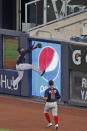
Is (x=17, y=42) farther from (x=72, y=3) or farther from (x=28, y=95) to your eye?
(x=72, y=3)

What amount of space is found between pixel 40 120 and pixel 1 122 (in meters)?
1.22

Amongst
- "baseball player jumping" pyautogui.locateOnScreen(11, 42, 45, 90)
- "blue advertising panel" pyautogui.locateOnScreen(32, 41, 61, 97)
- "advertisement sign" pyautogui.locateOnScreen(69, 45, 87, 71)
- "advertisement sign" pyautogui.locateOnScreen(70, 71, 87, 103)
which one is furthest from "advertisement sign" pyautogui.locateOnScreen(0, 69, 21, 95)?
"advertisement sign" pyautogui.locateOnScreen(69, 45, 87, 71)

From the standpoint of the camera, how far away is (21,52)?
1884 centimetres

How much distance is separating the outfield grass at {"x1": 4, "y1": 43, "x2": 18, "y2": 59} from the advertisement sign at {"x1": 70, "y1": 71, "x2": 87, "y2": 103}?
3153 millimetres

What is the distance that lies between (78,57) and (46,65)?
64.5 inches

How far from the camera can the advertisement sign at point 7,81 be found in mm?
19469

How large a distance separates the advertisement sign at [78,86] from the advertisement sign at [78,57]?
0.22m

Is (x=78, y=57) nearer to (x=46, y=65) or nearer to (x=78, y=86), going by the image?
(x=78, y=86)

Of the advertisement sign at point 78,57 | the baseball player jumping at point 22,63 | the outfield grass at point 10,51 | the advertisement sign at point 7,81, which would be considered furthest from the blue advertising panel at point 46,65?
the outfield grass at point 10,51

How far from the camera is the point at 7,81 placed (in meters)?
19.8

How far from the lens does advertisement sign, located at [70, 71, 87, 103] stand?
17.1m

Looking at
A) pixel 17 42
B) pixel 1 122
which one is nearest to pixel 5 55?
pixel 17 42

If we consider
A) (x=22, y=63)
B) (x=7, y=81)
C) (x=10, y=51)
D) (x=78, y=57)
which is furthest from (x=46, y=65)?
(x=10, y=51)

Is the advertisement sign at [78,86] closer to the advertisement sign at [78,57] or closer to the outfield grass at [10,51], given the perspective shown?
the advertisement sign at [78,57]
